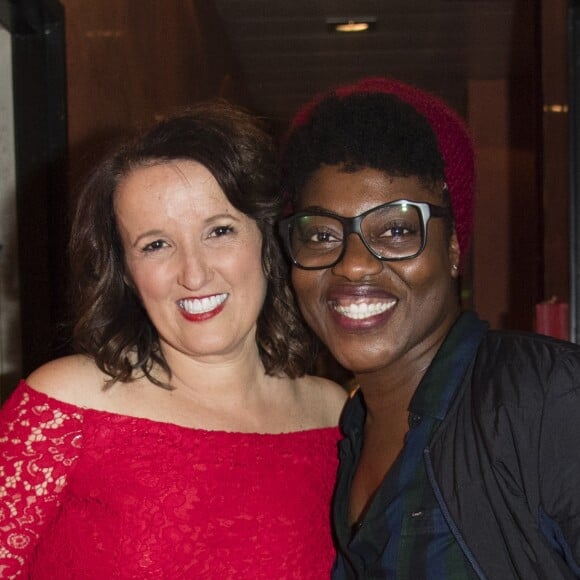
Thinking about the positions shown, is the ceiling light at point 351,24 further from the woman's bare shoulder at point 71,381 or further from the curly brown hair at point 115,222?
the woman's bare shoulder at point 71,381

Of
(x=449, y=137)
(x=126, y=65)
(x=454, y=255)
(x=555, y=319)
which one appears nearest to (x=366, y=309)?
(x=454, y=255)

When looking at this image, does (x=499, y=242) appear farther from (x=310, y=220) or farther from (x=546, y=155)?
(x=310, y=220)

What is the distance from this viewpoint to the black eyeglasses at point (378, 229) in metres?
1.61

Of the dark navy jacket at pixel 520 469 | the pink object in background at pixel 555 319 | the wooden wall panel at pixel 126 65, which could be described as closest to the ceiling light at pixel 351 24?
the wooden wall panel at pixel 126 65

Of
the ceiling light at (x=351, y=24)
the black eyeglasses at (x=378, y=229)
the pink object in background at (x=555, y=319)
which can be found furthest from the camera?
the ceiling light at (x=351, y=24)

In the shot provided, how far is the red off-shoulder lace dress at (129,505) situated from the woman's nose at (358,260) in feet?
1.63

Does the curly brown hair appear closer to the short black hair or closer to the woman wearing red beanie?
the woman wearing red beanie

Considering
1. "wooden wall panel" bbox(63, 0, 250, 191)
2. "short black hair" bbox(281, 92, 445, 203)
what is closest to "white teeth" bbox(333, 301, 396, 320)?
"short black hair" bbox(281, 92, 445, 203)

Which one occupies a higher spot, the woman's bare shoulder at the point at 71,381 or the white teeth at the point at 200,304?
the white teeth at the point at 200,304

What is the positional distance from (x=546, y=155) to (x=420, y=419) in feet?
8.12

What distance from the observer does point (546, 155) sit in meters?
3.80

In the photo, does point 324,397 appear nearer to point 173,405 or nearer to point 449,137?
point 173,405

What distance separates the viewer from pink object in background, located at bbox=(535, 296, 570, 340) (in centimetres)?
348

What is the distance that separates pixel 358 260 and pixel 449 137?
0.93ft
